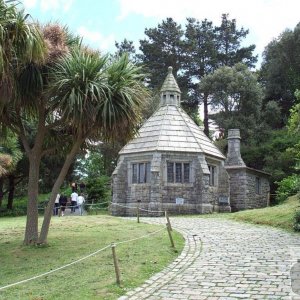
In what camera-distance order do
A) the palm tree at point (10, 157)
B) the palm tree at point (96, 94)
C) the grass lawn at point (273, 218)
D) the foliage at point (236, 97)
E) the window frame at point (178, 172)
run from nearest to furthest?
the palm tree at point (96, 94)
the grass lawn at point (273, 218)
the window frame at point (178, 172)
the palm tree at point (10, 157)
the foliage at point (236, 97)

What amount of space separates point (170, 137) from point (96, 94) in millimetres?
14987

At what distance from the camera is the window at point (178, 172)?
26.4 metres

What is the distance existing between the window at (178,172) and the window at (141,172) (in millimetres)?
1261

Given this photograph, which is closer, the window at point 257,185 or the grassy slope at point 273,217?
the grassy slope at point 273,217

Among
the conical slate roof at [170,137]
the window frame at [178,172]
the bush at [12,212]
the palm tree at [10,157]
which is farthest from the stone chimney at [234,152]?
the bush at [12,212]

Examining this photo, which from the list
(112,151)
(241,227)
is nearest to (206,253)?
(241,227)

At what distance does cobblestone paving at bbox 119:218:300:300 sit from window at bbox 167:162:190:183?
11567mm

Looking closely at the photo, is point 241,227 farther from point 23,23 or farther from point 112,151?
point 112,151

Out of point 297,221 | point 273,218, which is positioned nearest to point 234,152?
point 273,218

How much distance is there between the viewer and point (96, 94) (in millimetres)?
12477

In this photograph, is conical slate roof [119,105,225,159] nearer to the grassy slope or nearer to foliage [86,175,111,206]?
the grassy slope

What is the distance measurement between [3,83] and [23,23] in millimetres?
1629

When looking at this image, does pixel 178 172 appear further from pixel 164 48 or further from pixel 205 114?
pixel 164 48

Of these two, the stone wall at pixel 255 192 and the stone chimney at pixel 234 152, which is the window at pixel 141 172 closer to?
the stone wall at pixel 255 192
